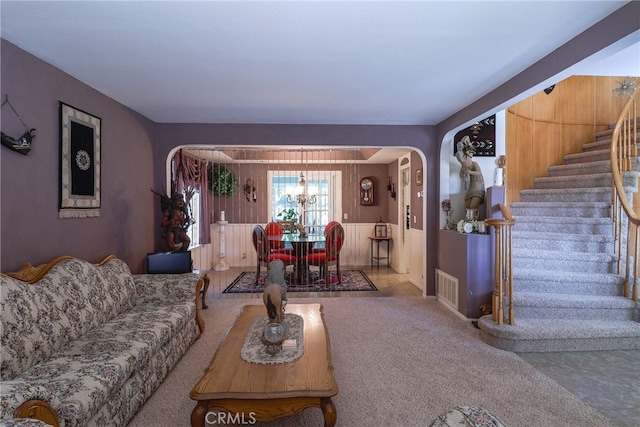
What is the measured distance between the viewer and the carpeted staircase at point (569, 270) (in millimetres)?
3117

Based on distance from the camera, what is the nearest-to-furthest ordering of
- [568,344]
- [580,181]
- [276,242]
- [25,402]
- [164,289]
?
[25,402]
[568,344]
[164,289]
[580,181]
[276,242]

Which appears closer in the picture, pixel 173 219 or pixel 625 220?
pixel 625 220

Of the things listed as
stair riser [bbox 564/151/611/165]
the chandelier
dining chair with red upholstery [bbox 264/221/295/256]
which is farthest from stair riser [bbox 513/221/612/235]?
the chandelier

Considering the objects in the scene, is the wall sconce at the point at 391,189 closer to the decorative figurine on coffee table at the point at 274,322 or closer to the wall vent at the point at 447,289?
the wall vent at the point at 447,289

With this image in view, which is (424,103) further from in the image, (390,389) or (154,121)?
(154,121)

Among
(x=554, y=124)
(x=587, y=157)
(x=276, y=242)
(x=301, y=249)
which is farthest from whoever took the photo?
(x=276, y=242)

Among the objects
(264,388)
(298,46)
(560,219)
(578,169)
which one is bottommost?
(264,388)

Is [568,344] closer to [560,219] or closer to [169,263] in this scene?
[560,219]

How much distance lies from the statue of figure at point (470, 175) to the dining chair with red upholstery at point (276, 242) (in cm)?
320

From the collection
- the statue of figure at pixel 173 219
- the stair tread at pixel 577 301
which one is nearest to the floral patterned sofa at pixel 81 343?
the statue of figure at pixel 173 219

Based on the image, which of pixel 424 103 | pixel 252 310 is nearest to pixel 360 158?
pixel 424 103

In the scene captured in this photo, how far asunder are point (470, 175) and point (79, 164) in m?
4.31

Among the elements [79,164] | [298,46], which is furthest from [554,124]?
[79,164]

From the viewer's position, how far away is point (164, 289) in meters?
3.23
